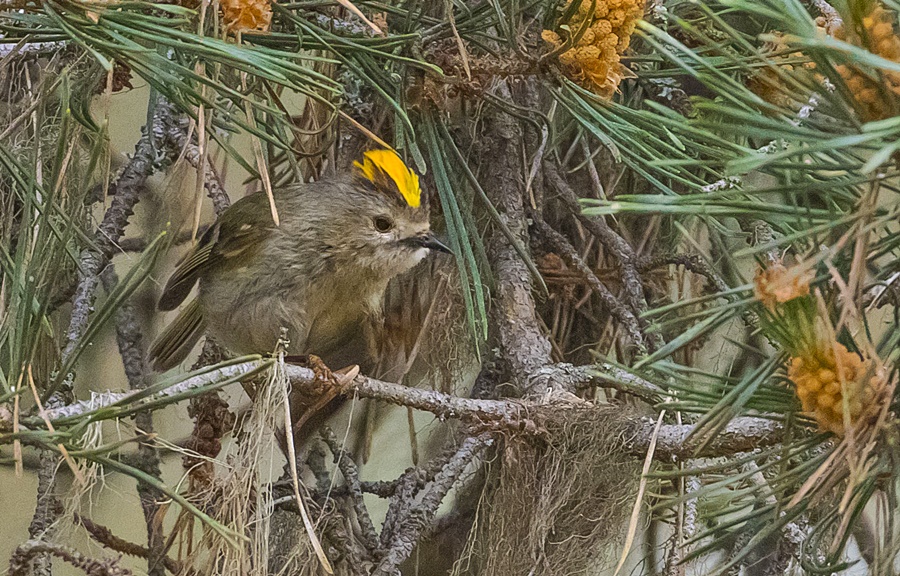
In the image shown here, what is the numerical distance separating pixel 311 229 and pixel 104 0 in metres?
0.63

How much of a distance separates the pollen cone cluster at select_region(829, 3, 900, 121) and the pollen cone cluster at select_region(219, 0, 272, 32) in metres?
0.39

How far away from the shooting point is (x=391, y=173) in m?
1.21

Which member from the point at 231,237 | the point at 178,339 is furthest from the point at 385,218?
the point at 178,339

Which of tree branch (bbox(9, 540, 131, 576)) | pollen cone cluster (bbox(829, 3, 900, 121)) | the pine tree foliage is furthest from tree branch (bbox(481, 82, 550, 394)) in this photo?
pollen cone cluster (bbox(829, 3, 900, 121))

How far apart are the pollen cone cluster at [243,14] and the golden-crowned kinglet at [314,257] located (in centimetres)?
54

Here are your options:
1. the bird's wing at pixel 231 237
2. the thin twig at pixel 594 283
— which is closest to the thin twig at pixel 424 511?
the thin twig at pixel 594 283

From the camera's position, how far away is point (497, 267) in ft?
3.74

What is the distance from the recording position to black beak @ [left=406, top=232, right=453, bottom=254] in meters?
1.24

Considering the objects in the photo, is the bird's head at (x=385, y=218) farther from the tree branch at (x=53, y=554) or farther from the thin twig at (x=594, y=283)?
the tree branch at (x=53, y=554)

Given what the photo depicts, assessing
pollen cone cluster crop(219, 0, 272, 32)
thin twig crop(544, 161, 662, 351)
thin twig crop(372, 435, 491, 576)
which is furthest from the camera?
thin twig crop(544, 161, 662, 351)

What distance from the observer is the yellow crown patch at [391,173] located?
3.92ft

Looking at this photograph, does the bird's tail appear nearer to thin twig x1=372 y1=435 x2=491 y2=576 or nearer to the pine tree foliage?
the pine tree foliage

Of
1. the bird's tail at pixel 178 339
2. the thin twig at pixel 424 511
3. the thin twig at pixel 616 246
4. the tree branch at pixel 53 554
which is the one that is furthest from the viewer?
the bird's tail at pixel 178 339

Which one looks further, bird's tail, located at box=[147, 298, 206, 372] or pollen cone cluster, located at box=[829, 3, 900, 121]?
bird's tail, located at box=[147, 298, 206, 372]
